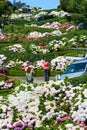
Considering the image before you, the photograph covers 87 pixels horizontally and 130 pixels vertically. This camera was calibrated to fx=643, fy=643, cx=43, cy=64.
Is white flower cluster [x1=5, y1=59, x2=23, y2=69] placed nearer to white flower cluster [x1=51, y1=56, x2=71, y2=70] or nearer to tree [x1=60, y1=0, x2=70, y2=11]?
white flower cluster [x1=51, y1=56, x2=71, y2=70]

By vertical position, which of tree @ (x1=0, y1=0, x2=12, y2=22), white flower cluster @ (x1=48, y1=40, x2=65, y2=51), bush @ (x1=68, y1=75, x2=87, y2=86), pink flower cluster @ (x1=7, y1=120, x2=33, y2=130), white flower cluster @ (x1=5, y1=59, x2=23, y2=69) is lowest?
pink flower cluster @ (x1=7, y1=120, x2=33, y2=130)

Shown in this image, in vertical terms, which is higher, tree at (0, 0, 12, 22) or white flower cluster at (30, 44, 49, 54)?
tree at (0, 0, 12, 22)

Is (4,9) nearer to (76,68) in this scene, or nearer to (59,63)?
(59,63)

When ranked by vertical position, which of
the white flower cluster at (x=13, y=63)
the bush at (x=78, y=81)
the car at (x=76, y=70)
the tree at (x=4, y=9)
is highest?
the tree at (x=4, y=9)

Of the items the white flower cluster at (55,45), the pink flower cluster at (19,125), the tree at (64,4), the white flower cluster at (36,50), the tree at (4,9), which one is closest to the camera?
the pink flower cluster at (19,125)

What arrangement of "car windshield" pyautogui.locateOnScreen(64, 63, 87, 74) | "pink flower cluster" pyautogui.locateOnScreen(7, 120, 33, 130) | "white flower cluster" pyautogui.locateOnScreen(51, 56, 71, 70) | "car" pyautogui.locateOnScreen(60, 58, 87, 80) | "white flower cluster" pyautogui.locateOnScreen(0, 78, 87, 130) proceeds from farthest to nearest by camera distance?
"white flower cluster" pyautogui.locateOnScreen(51, 56, 71, 70) < "car windshield" pyautogui.locateOnScreen(64, 63, 87, 74) < "car" pyautogui.locateOnScreen(60, 58, 87, 80) < "white flower cluster" pyautogui.locateOnScreen(0, 78, 87, 130) < "pink flower cluster" pyautogui.locateOnScreen(7, 120, 33, 130)

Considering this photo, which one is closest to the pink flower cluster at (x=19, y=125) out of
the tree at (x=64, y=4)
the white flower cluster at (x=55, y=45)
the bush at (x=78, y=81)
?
the bush at (x=78, y=81)

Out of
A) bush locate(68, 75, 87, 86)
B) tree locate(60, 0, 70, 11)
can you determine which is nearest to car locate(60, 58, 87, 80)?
bush locate(68, 75, 87, 86)

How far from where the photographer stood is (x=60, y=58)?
Result: 45781 mm

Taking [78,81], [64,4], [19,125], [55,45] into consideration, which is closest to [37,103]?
[19,125]

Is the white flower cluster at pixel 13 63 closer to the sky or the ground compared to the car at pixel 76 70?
closer to the ground

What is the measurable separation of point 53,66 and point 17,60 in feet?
12.7

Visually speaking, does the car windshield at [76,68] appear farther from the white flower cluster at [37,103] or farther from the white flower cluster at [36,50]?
the white flower cluster at [36,50]

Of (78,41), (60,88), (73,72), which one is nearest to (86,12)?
(78,41)
